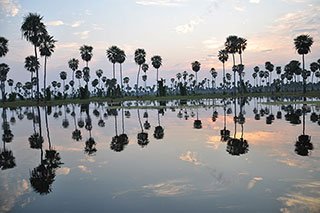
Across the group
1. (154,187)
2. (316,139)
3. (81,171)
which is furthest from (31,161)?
(316,139)

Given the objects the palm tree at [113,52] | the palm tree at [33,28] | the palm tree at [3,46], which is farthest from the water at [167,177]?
the palm tree at [113,52]

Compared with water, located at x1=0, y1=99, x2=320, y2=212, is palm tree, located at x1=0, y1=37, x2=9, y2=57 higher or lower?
higher

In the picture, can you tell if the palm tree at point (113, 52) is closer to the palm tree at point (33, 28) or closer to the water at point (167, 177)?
the palm tree at point (33, 28)

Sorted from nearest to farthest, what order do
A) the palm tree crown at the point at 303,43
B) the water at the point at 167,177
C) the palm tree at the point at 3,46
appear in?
the water at the point at 167,177
the palm tree at the point at 3,46
the palm tree crown at the point at 303,43

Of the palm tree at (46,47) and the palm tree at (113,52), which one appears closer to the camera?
the palm tree at (46,47)

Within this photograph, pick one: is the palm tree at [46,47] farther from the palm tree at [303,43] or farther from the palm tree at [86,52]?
the palm tree at [303,43]

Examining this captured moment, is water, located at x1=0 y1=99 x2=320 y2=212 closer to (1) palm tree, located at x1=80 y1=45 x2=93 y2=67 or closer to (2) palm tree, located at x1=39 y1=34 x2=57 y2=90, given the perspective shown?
(2) palm tree, located at x1=39 y1=34 x2=57 y2=90

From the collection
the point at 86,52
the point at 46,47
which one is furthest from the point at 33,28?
the point at 86,52

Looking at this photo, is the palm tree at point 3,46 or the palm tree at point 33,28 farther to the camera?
the palm tree at point 3,46

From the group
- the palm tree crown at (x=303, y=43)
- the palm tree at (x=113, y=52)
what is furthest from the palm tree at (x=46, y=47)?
the palm tree crown at (x=303, y=43)

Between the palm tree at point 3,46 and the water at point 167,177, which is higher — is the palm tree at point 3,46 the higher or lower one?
the higher one

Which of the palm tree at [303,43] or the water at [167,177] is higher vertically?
the palm tree at [303,43]

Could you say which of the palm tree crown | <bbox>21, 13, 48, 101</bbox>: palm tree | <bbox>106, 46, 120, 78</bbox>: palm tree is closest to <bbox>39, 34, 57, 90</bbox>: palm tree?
<bbox>21, 13, 48, 101</bbox>: palm tree

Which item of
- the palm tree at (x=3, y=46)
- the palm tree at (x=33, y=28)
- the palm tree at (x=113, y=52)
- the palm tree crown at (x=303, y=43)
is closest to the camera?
the palm tree at (x=33, y=28)
